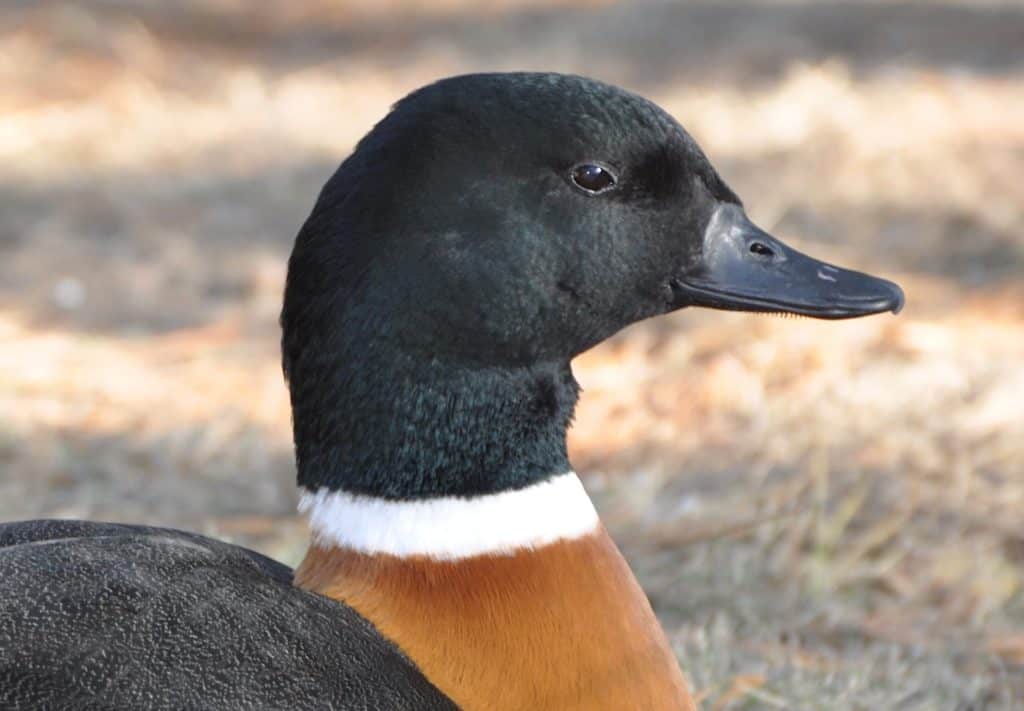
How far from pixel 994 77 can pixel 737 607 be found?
5086 millimetres

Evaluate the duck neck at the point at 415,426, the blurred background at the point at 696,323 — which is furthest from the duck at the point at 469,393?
A: the blurred background at the point at 696,323

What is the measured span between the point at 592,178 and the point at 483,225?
0.63ft

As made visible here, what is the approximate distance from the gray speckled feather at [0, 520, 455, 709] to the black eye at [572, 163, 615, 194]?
30.0 inches

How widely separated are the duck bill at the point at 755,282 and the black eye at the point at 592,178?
0.22 meters

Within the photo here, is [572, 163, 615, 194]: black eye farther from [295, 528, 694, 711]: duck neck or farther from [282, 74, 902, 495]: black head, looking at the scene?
[295, 528, 694, 711]: duck neck

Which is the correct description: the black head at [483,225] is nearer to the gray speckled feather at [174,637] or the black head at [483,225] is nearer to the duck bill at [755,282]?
the duck bill at [755,282]

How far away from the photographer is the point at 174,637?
2.25m

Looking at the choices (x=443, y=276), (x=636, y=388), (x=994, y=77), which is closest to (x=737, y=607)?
(x=636, y=388)

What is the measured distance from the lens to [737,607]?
3.91 meters

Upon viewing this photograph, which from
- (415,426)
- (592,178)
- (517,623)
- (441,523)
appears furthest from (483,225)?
(517,623)

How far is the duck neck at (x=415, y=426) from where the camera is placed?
2.55m

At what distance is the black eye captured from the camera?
8.52 ft

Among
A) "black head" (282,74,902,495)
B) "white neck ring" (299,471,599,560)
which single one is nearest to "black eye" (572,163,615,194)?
"black head" (282,74,902,495)

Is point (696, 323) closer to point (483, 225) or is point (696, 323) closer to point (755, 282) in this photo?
point (755, 282)
